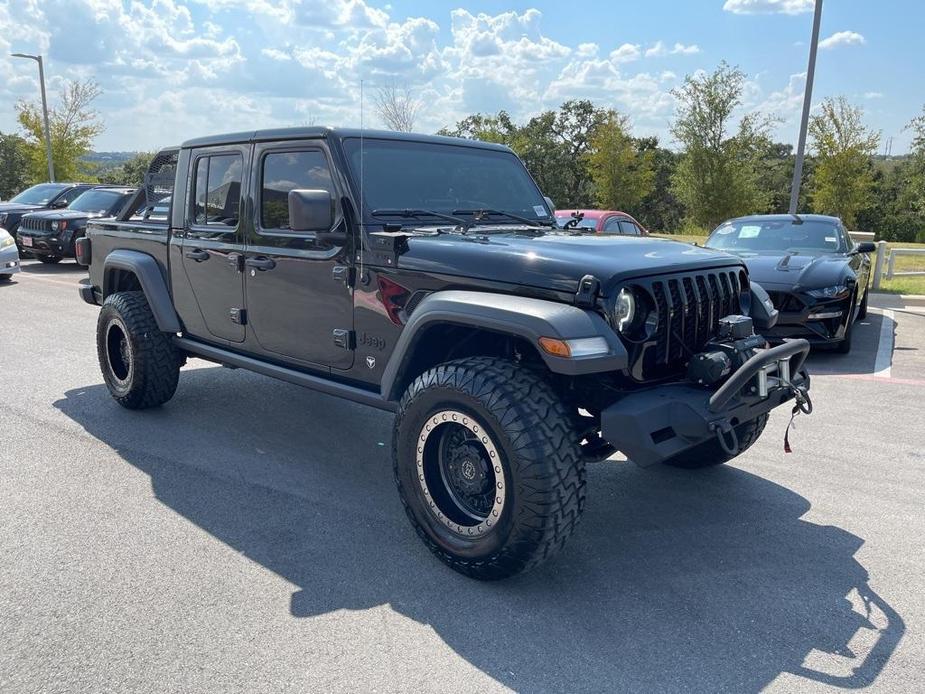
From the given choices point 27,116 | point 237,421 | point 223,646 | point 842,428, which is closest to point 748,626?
point 223,646

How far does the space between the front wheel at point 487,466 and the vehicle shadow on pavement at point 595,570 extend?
0.68ft

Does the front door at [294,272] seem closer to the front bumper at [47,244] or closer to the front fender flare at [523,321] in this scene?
the front fender flare at [523,321]

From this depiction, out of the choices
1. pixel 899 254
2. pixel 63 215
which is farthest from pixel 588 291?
pixel 63 215

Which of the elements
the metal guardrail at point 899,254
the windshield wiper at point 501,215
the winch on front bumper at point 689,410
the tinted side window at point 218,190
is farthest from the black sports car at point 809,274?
the metal guardrail at point 899,254

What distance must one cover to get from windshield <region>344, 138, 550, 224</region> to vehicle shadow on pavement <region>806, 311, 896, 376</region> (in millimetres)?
4040

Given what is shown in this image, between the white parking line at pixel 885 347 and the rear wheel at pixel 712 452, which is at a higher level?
the rear wheel at pixel 712 452

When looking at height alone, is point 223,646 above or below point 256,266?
below

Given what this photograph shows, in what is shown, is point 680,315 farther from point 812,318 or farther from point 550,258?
point 812,318

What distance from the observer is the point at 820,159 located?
92.8 ft

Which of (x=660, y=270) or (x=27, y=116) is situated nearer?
(x=660, y=270)

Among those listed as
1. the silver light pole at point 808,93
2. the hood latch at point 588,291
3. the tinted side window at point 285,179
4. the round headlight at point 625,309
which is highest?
the silver light pole at point 808,93

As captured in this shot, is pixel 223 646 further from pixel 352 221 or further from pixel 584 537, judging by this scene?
pixel 352 221

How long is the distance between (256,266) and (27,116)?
3649 cm

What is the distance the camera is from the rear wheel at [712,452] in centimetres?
415
